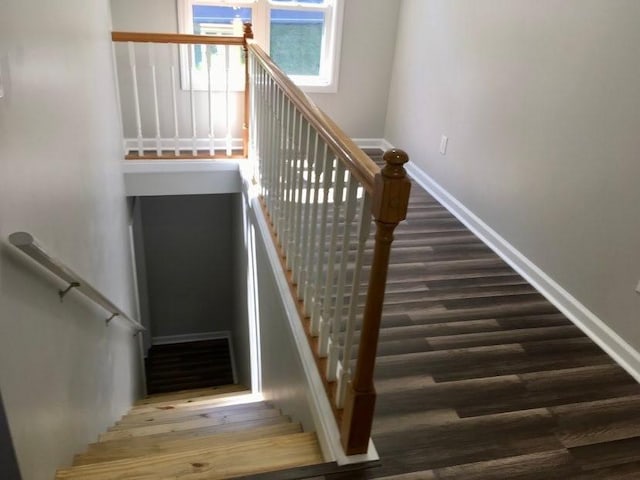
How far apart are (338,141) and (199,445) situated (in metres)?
1.41

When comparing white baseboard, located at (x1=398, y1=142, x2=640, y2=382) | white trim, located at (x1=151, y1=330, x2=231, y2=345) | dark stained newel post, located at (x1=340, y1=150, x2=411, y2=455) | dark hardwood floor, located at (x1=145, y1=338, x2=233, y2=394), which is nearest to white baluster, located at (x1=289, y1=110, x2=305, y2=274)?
→ dark stained newel post, located at (x1=340, y1=150, x2=411, y2=455)

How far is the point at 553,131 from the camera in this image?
254 centimetres

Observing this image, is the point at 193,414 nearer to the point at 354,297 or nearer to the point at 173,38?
the point at 354,297

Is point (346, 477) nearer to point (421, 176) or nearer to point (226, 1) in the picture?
point (421, 176)

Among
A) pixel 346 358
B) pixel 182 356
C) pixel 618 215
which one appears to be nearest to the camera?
pixel 346 358

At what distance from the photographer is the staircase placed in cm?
167

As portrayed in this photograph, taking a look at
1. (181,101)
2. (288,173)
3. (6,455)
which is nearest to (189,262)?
(181,101)

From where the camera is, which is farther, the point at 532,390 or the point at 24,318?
the point at 532,390

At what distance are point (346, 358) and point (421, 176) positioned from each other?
2.69 meters

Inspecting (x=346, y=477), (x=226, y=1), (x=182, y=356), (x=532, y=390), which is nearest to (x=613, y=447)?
(x=532, y=390)

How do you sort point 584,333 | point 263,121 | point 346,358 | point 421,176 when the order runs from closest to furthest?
point 346,358 → point 584,333 → point 263,121 → point 421,176

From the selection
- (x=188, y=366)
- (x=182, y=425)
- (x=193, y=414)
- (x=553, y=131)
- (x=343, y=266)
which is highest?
(x=553, y=131)

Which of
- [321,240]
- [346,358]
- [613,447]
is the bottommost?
[613,447]

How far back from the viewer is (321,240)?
1.79 metres
